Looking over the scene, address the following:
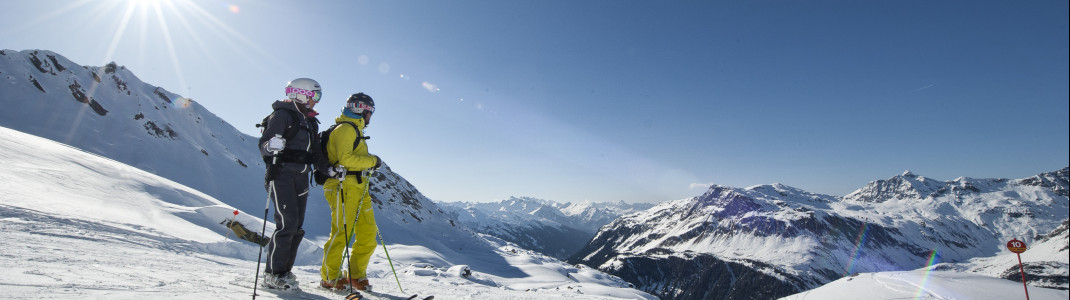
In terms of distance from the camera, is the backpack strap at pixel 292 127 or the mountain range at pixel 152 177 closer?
the backpack strap at pixel 292 127

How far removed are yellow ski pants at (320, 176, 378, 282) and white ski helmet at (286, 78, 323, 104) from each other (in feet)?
4.33

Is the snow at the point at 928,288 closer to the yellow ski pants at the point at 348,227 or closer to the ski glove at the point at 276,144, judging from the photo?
the yellow ski pants at the point at 348,227

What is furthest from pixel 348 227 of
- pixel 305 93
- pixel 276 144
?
pixel 305 93

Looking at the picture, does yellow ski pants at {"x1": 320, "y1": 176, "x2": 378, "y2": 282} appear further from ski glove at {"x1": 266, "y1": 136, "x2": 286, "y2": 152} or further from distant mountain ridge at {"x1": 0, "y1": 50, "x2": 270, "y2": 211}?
distant mountain ridge at {"x1": 0, "y1": 50, "x2": 270, "y2": 211}

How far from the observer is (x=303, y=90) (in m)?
6.41

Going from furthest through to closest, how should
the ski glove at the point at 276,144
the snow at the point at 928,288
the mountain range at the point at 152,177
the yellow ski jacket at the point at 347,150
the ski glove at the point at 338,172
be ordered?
the mountain range at the point at 152,177 → the snow at the point at 928,288 → the ski glove at the point at 338,172 → the yellow ski jacket at the point at 347,150 → the ski glove at the point at 276,144

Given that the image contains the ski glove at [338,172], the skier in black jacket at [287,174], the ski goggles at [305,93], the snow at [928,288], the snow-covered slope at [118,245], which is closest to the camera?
the snow-covered slope at [118,245]

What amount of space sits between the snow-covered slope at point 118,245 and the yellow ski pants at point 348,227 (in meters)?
0.52

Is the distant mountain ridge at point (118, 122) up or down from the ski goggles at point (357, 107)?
up

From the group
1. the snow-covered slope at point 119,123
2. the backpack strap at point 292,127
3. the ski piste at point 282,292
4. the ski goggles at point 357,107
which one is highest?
the snow-covered slope at point 119,123

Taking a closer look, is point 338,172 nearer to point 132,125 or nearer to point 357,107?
point 357,107

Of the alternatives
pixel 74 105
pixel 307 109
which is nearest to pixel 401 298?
pixel 307 109

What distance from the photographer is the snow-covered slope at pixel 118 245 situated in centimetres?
448

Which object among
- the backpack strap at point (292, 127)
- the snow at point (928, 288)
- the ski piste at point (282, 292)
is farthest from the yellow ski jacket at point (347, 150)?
the snow at point (928, 288)
